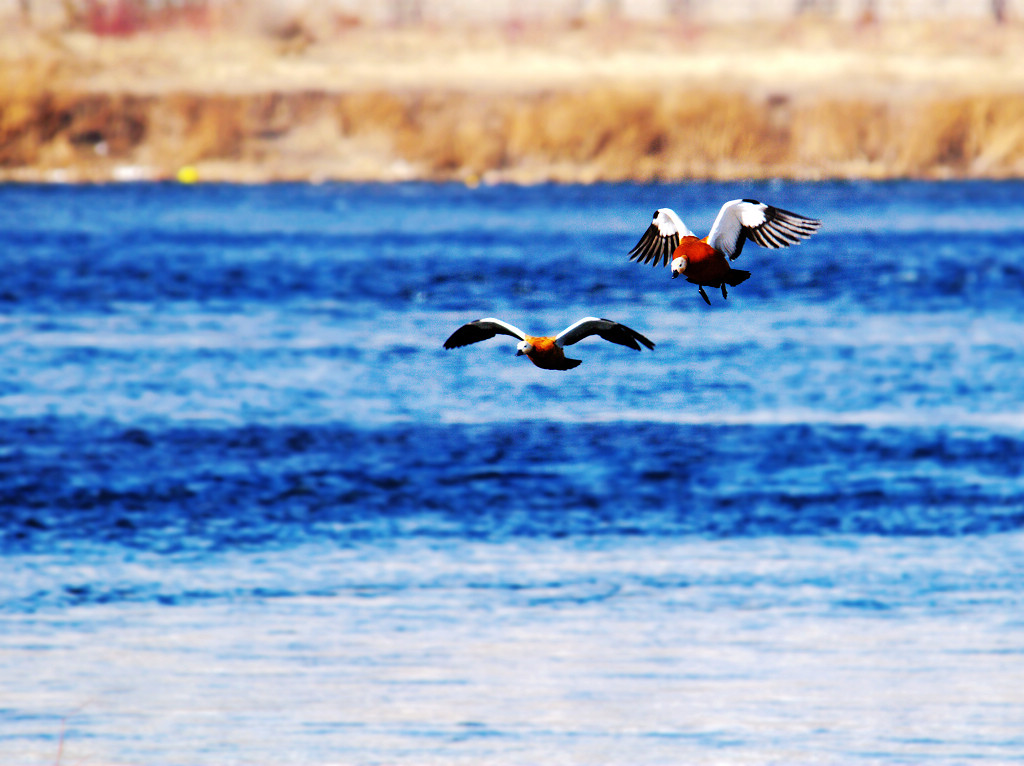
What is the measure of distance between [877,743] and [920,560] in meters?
9.42

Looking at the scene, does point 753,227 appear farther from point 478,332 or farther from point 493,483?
point 493,483

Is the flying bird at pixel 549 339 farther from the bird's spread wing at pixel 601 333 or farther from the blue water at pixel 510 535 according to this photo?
the blue water at pixel 510 535

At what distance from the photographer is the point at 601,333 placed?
4559mm

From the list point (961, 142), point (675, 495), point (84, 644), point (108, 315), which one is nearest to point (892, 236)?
point (961, 142)

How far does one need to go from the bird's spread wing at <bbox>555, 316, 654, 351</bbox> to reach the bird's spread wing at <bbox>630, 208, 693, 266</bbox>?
299mm

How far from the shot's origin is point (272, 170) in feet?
618

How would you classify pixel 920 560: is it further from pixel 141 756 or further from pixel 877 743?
pixel 141 756

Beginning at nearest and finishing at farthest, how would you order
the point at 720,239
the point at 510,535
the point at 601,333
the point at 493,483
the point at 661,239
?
1. the point at 601,333
2. the point at 720,239
3. the point at 661,239
4. the point at 510,535
5. the point at 493,483

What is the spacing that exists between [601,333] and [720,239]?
1.72 ft

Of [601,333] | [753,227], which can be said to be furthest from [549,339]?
[753,227]

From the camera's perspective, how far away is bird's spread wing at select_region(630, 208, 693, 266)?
4.81 metres

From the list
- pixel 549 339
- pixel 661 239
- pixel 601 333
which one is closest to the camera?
pixel 601 333

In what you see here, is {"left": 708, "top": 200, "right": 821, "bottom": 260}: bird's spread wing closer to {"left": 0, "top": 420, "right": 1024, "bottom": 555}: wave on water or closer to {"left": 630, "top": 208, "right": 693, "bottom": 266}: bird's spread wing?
{"left": 630, "top": 208, "right": 693, "bottom": 266}: bird's spread wing

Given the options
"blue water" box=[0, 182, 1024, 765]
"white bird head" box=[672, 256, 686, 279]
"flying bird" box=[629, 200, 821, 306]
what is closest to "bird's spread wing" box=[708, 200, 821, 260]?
"flying bird" box=[629, 200, 821, 306]
